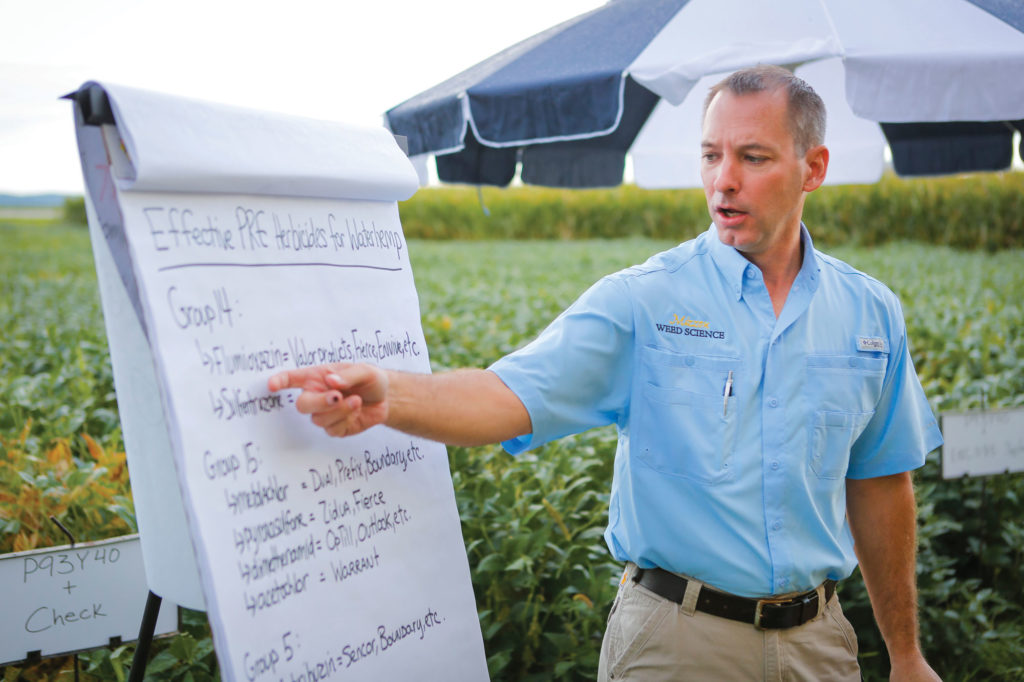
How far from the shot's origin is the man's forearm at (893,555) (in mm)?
2082

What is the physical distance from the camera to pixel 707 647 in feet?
5.98

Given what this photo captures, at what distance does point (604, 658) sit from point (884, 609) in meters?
0.74

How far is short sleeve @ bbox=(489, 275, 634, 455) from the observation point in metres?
1.76

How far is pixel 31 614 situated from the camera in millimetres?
2012

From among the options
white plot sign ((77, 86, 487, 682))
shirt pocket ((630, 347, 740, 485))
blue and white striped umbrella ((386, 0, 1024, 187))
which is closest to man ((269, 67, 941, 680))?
shirt pocket ((630, 347, 740, 485))

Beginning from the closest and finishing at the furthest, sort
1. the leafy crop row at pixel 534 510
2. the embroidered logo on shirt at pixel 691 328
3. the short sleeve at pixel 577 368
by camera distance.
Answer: the short sleeve at pixel 577 368
the embroidered logo on shirt at pixel 691 328
the leafy crop row at pixel 534 510

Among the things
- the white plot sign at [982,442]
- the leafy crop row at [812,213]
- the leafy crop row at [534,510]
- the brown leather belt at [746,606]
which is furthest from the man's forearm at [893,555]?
the leafy crop row at [812,213]

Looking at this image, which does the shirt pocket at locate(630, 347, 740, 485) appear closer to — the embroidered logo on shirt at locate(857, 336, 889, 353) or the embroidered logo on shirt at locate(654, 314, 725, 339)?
the embroidered logo on shirt at locate(654, 314, 725, 339)

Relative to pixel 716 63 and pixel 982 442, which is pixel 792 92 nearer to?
pixel 716 63

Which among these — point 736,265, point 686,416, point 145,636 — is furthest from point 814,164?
point 145,636

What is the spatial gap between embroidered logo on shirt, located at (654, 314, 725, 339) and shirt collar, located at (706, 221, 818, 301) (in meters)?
0.10

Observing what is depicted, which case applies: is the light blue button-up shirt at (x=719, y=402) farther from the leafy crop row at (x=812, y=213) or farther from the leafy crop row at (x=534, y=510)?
the leafy crop row at (x=812, y=213)

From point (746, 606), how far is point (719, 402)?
0.46 metres

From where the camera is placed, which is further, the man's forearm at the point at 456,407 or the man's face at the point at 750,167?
the man's face at the point at 750,167
